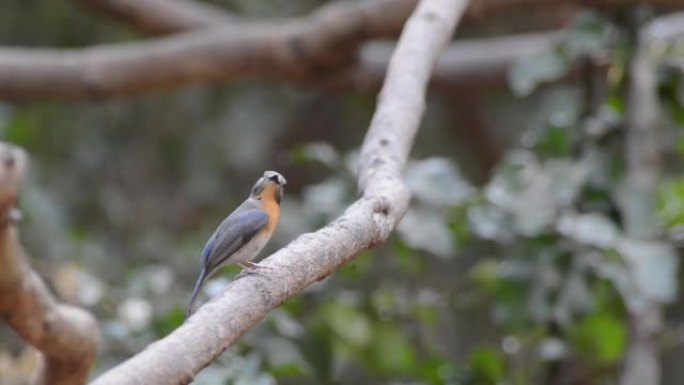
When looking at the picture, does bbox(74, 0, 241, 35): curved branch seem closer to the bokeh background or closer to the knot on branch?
the bokeh background

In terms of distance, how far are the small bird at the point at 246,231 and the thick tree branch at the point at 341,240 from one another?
→ 3.8 inches

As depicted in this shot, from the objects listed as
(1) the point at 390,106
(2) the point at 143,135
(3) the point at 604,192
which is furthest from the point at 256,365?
(2) the point at 143,135

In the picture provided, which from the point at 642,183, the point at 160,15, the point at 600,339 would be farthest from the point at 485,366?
the point at 160,15

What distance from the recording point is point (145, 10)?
5043 millimetres

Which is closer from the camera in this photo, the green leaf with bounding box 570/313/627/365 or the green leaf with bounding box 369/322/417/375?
the green leaf with bounding box 369/322/417/375

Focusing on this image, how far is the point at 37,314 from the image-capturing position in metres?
2.10

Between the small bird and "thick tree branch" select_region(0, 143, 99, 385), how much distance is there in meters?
0.30

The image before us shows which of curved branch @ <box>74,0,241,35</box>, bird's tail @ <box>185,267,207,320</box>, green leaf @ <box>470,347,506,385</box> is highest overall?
curved branch @ <box>74,0,241,35</box>

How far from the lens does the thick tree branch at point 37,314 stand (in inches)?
72.9

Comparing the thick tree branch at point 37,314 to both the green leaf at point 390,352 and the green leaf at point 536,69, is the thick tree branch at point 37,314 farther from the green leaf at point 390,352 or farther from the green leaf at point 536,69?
the green leaf at point 536,69

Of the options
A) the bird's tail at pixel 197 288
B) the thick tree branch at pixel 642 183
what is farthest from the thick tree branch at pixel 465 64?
the bird's tail at pixel 197 288

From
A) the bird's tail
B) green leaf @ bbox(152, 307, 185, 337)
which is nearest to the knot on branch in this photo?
the bird's tail

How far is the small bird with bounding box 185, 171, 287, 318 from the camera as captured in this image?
6.22 feet

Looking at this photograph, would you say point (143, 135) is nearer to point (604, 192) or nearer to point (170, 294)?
point (170, 294)
